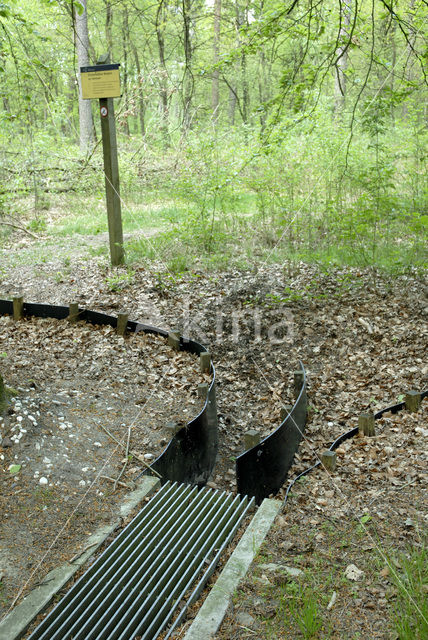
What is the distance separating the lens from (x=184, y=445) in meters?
4.18

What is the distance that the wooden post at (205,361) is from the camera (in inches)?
206

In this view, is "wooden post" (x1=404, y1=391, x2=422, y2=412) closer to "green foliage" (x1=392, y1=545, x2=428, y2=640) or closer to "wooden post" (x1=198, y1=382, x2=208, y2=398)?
"wooden post" (x1=198, y1=382, x2=208, y2=398)

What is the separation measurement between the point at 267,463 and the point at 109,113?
5.69m

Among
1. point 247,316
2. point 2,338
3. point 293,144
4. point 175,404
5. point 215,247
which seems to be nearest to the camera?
point 175,404

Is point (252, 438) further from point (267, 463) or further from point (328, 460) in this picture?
point (328, 460)

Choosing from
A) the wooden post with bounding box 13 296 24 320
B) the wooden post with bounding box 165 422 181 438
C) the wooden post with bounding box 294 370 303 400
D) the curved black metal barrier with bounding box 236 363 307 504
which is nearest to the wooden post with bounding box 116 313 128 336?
the wooden post with bounding box 13 296 24 320

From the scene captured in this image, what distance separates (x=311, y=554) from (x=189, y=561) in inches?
27.1

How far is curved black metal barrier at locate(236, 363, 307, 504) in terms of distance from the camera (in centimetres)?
377

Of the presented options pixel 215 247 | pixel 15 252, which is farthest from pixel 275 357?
pixel 15 252

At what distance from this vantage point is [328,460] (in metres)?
3.60

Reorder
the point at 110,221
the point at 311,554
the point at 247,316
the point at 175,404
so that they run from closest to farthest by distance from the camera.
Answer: the point at 311,554, the point at 175,404, the point at 247,316, the point at 110,221

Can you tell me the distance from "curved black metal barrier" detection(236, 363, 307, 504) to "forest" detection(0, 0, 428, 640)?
3.2 inches

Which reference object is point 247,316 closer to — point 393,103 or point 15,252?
point 393,103

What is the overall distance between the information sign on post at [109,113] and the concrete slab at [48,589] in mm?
5221
